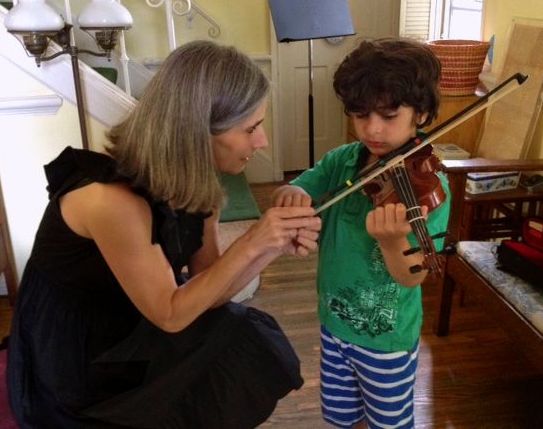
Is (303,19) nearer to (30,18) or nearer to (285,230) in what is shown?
(30,18)

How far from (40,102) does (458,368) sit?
5.93 feet

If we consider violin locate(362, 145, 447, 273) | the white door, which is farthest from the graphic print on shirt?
the white door

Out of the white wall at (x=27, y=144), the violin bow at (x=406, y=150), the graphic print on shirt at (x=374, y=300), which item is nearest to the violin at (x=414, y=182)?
the violin bow at (x=406, y=150)

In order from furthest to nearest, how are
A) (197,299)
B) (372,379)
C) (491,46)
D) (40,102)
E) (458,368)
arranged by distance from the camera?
(491,46) → (40,102) → (458,368) → (372,379) → (197,299)

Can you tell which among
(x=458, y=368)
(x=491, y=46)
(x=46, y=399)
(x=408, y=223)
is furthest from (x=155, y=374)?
(x=491, y=46)

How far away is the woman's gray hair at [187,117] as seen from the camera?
2.96 feet

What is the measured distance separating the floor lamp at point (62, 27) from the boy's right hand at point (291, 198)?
1258mm

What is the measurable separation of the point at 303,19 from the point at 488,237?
1.24 m

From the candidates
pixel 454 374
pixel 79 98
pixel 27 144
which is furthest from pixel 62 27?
pixel 454 374

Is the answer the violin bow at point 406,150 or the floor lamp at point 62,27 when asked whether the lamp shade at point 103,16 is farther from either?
the violin bow at point 406,150

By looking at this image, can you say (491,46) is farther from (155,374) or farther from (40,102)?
(155,374)

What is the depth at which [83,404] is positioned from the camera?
981mm

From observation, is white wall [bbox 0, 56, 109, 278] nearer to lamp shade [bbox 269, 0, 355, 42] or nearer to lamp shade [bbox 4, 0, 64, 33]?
lamp shade [bbox 4, 0, 64, 33]

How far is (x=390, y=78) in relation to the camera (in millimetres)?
981
